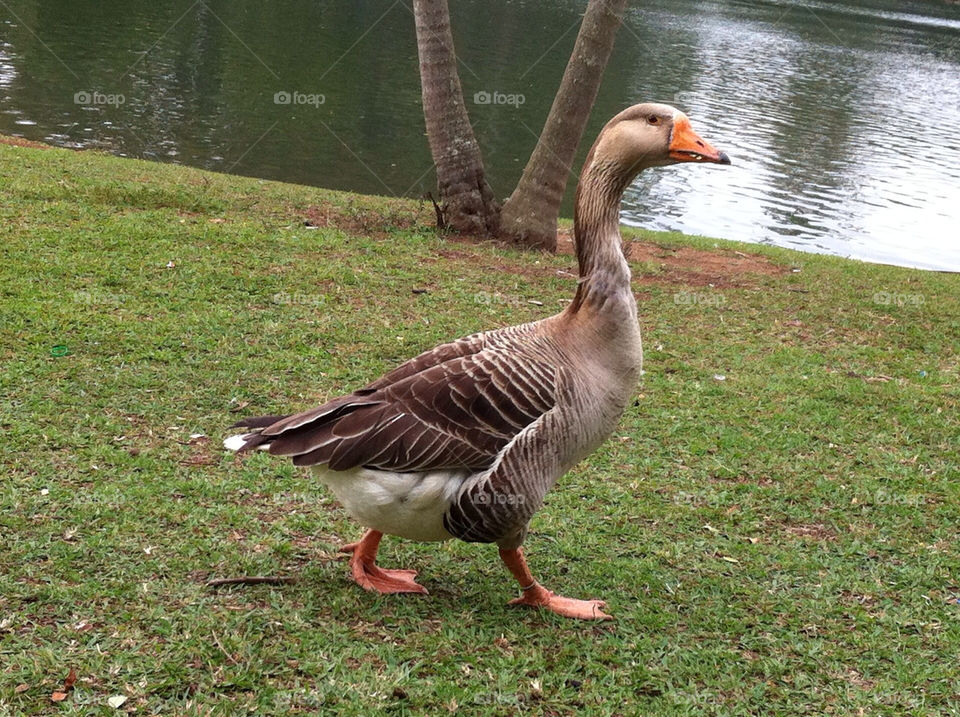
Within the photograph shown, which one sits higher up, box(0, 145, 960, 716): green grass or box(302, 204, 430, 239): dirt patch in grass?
box(302, 204, 430, 239): dirt patch in grass

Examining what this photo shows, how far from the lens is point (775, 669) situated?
3930 mm

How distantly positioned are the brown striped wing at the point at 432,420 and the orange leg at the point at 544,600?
1.92 feet

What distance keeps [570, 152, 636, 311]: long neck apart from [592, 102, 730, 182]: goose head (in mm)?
51

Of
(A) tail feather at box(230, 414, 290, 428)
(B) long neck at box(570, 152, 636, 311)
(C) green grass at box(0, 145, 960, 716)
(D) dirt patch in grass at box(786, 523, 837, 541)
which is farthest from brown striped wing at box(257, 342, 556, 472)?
(D) dirt patch in grass at box(786, 523, 837, 541)

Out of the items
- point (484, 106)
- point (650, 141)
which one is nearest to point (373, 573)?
point (650, 141)

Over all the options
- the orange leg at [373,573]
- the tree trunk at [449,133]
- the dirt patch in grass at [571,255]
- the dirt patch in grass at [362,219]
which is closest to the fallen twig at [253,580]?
the orange leg at [373,573]

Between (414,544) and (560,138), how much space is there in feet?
22.7

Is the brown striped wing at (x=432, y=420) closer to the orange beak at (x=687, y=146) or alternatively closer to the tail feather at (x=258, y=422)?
the tail feather at (x=258, y=422)

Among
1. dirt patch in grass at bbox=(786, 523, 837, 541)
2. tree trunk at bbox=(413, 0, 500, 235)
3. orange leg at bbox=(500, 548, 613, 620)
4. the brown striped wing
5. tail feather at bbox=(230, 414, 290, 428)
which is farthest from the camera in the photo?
tree trunk at bbox=(413, 0, 500, 235)

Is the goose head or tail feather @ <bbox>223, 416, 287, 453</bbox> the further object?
the goose head

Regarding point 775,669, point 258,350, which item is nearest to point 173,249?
point 258,350

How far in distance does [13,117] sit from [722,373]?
51.7 feet

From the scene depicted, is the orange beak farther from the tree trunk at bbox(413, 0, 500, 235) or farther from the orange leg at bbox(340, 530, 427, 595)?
the tree trunk at bbox(413, 0, 500, 235)

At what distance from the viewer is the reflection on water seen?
58.9 feet
